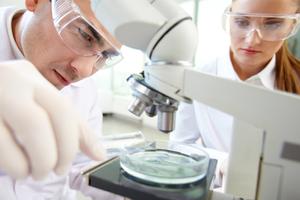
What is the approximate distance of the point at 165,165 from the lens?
2.19 ft

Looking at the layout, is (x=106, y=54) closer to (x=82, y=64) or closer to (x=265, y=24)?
(x=82, y=64)

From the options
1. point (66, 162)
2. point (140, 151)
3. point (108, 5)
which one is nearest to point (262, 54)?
point (140, 151)

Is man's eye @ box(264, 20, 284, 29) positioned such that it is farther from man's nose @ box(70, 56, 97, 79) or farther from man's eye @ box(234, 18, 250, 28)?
man's nose @ box(70, 56, 97, 79)

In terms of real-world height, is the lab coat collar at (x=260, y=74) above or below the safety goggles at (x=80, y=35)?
below

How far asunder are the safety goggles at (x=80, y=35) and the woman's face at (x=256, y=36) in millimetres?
442

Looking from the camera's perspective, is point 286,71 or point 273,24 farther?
point 286,71

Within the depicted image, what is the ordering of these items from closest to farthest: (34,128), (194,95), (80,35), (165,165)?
(34,128), (194,95), (165,165), (80,35)

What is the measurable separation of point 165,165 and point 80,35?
412mm

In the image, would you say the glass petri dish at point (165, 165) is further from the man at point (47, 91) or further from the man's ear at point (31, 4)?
the man's ear at point (31, 4)

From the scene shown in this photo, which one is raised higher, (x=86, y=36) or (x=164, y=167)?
(x=86, y=36)

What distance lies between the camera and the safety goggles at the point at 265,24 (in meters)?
0.99

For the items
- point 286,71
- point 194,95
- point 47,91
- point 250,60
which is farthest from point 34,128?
point 286,71

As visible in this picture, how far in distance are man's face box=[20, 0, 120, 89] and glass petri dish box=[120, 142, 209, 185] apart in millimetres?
340

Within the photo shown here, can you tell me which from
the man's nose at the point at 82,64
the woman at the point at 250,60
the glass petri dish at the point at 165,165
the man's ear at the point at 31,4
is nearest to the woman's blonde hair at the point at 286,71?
the woman at the point at 250,60
